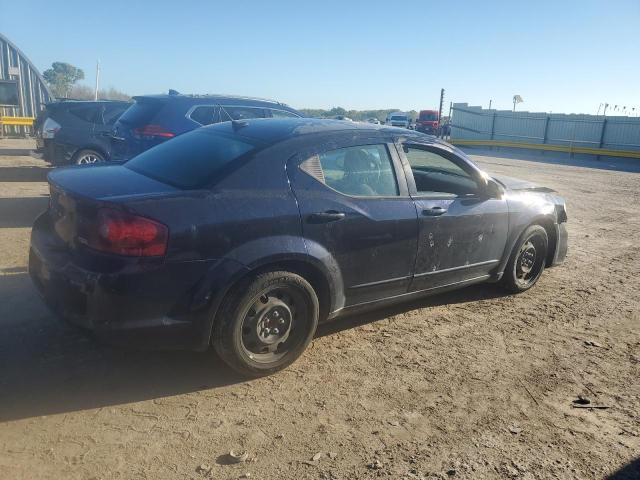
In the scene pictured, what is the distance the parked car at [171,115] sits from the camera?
7523 mm

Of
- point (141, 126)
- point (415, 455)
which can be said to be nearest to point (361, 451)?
point (415, 455)

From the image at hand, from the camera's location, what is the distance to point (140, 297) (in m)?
2.87

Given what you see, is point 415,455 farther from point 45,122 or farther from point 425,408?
point 45,122

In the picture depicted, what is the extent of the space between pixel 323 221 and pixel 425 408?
136cm

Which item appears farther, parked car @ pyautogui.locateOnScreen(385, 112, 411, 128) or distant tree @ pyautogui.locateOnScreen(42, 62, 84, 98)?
distant tree @ pyautogui.locateOnScreen(42, 62, 84, 98)

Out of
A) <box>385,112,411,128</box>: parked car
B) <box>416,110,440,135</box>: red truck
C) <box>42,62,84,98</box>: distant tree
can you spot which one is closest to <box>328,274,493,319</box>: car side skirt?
<box>385,112,411,128</box>: parked car

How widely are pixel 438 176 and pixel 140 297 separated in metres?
3.19

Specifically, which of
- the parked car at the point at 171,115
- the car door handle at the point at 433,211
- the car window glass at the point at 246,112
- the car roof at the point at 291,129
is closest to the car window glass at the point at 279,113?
the parked car at the point at 171,115

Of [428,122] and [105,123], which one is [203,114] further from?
[428,122]

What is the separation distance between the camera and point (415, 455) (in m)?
2.70

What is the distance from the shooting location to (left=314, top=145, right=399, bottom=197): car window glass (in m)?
3.66

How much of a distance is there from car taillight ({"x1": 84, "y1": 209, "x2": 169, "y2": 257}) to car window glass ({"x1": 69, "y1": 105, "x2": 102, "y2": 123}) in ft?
28.3

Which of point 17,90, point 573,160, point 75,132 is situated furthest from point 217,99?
point 573,160

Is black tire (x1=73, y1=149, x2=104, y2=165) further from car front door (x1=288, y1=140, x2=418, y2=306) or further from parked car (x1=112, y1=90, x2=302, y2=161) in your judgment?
car front door (x1=288, y1=140, x2=418, y2=306)
